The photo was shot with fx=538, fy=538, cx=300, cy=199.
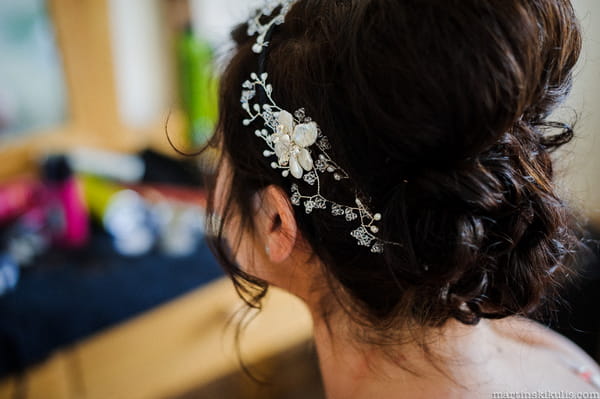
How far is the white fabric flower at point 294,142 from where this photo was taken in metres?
0.42

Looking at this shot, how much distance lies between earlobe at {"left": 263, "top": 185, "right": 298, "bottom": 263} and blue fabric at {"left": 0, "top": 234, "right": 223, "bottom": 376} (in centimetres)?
36

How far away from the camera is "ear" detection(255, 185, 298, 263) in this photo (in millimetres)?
478

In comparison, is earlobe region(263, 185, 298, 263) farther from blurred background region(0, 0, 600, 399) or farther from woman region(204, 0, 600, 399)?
blurred background region(0, 0, 600, 399)

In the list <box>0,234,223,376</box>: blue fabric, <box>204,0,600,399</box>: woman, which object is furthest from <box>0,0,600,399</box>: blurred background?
<box>204,0,600,399</box>: woman

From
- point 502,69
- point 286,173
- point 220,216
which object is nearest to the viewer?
point 502,69

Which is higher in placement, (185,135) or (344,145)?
(344,145)

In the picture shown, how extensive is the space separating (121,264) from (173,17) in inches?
24.8

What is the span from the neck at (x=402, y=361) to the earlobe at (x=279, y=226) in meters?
0.12

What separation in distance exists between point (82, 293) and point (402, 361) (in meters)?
0.49

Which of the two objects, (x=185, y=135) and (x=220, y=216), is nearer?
(x=220, y=216)

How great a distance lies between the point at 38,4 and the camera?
100 centimetres

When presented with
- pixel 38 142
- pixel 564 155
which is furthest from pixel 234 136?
pixel 38 142

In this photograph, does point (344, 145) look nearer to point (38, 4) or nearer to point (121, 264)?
point (121, 264)

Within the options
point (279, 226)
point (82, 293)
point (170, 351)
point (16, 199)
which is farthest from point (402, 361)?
point (16, 199)
